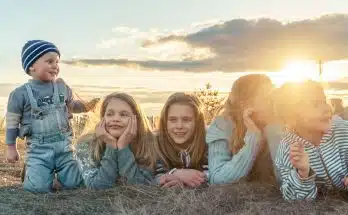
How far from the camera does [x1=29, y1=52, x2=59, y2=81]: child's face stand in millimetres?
5941

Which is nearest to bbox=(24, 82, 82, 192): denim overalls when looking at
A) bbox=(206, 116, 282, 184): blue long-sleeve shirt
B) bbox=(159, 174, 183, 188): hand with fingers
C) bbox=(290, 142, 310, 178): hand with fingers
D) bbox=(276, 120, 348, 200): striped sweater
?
bbox=(159, 174, 183, 188): hand with fingers

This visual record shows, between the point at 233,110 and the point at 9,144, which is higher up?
the point at 233,110

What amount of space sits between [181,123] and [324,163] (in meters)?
1.53

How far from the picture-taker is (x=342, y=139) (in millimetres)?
4375

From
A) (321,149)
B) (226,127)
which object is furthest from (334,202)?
(226,127)

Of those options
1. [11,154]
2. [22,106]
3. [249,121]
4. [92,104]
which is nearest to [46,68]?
[22,106]

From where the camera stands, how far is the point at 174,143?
5.46 metres

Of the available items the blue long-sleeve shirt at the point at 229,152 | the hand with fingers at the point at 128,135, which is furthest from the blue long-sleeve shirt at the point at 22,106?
the blue long-sleeve shirt at the point at 229,152

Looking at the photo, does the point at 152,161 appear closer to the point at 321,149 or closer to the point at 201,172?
the point at 201,172

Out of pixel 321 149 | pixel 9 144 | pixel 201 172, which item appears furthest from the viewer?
pixel 9 144

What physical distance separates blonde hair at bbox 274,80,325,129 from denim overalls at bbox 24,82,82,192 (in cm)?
253

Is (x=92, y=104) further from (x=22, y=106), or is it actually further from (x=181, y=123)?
(x=181, y=123)

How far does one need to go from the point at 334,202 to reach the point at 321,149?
0.44 metres

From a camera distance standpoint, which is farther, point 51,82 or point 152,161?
point 51,82
